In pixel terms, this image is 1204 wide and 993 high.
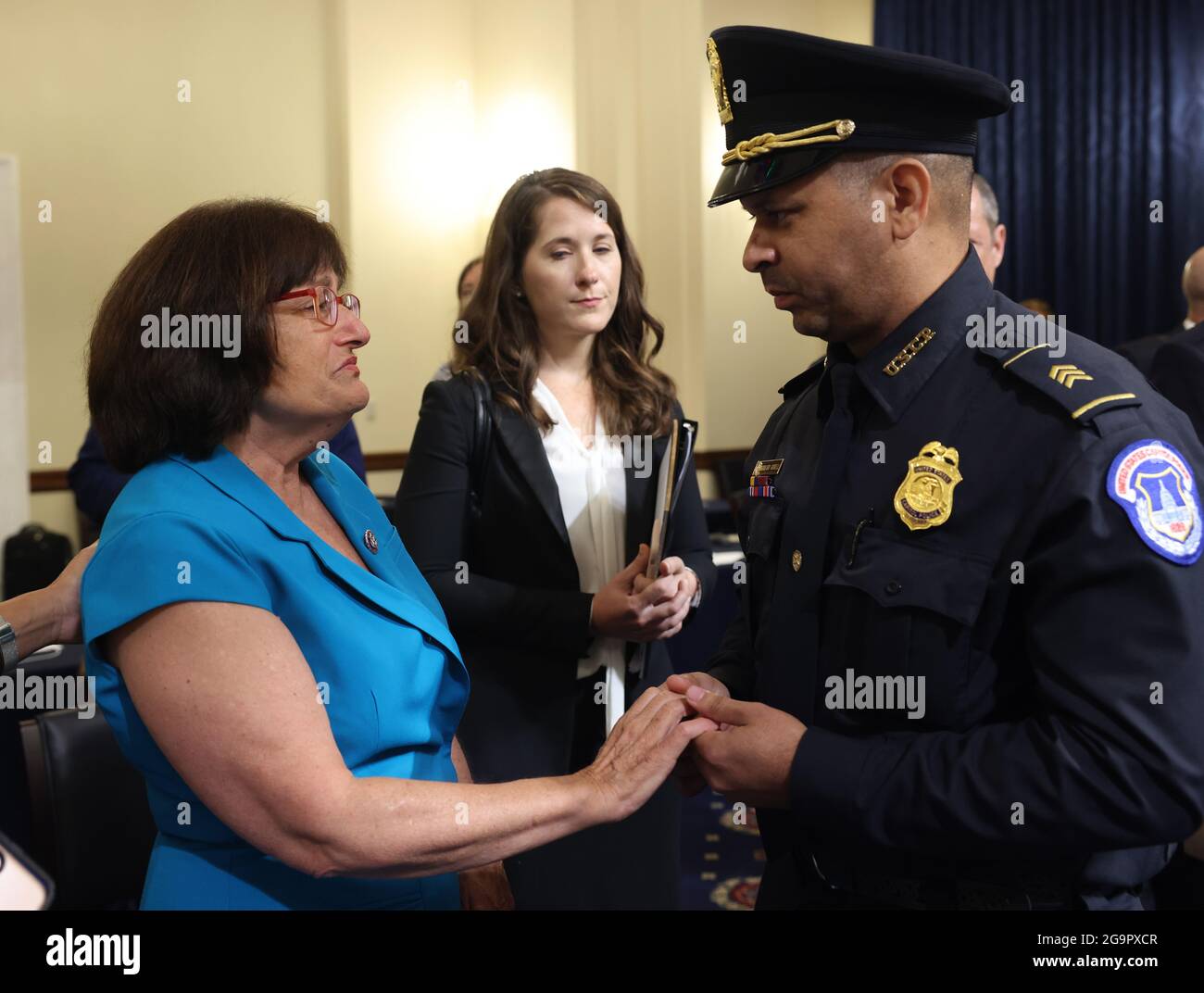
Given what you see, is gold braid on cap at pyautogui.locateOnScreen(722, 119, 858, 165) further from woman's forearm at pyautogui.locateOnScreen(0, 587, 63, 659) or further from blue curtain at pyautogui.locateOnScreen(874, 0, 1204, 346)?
blue curtain at pyautogui.locateOnScreen(874, 0, 1204, 346)

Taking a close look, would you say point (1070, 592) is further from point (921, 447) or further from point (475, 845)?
point (475, 845)

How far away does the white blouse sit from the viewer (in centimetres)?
225

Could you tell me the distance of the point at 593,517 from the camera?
7.54 feet

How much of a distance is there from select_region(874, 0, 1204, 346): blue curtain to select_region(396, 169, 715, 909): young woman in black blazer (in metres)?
4.79

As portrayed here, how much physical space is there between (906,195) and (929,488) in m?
0.35

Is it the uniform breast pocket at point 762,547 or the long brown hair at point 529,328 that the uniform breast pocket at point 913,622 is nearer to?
the uniform breast pocket at point 762,547

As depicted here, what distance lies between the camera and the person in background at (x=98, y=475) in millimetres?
3250

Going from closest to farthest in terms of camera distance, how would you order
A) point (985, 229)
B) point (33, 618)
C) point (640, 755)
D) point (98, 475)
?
point (640, 755), point (33, 618), point (985, 229), point (98, 475)

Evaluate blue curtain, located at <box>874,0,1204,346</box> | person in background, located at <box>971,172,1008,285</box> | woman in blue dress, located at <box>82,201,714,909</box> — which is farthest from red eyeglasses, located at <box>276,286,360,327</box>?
blue curtain, located at <box>874,0,1204,346</box>

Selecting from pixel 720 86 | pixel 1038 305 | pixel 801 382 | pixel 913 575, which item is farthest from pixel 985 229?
pixel 1038 305

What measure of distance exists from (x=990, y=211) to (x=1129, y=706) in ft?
6.50

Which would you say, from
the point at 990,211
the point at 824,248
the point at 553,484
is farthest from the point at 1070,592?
the point at 990,211

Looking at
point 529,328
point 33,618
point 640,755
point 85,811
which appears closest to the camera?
point 640,755

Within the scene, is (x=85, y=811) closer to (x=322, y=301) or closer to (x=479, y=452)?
(x=479, y=452)
